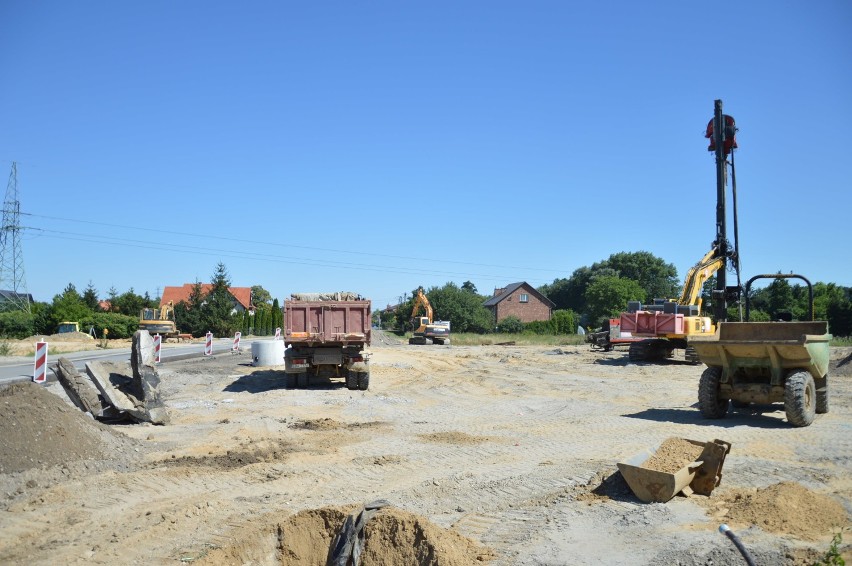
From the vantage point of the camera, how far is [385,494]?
704 centimetres

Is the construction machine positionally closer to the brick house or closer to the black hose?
the black hose

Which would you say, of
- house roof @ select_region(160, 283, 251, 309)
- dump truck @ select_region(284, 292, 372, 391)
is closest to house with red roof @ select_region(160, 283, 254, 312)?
house roof @ select_region(160, 283, 251, 309)

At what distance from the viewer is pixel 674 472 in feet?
21.9

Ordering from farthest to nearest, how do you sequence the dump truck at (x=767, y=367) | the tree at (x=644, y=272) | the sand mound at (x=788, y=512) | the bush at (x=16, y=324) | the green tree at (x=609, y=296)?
the tree at (x=644, y=272) < the green tree at (x=609, y=296) < the bush at (x=16, y=324) < the dump truck at (x=767, y=367) < the sand mound at (x=788, y=512)

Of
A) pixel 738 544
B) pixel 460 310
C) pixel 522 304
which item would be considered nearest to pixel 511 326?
pixel 460 310

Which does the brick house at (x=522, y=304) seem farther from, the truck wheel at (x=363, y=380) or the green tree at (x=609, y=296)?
the truck wheel at (x=363, y=380)

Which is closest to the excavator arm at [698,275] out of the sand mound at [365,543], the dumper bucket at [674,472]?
the dumper bucket at [674,472]

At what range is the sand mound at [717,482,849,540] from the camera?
5.61 m

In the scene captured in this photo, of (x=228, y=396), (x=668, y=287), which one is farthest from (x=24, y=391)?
(x=668, y=287)

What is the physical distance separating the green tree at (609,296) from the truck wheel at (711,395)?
208ft

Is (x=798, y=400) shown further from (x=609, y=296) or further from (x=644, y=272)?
(x=644, y=272)

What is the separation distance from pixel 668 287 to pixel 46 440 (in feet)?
292

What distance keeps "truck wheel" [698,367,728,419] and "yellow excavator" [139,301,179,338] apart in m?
43.2

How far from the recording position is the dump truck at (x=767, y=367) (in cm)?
1065
